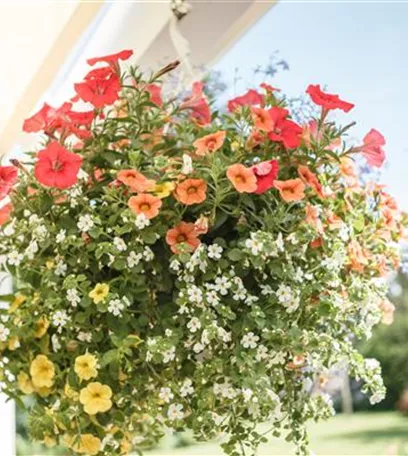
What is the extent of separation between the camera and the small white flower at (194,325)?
106cm

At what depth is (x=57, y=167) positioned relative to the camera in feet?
3.67

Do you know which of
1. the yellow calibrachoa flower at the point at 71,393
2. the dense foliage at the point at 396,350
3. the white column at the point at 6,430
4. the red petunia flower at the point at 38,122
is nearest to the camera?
the yellow calibrachoa flower at the point at 71,393

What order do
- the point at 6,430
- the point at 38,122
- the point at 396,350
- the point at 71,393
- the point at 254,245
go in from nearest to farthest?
the point at 254,245
the point at 71,393
the point at 38,122
the point at 396,350
the point at 6,430

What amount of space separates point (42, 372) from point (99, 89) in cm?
38

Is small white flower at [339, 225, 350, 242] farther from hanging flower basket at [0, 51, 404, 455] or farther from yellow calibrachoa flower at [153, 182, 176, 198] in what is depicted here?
yellow calibrachoa flower at [153, 182, 176, 198]

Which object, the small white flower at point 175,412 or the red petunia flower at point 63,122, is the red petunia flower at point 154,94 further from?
the small white flower at point 175,412

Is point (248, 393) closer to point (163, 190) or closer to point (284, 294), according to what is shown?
point (284, 294)

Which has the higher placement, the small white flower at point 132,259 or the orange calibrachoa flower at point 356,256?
the small white flower at point 132,259

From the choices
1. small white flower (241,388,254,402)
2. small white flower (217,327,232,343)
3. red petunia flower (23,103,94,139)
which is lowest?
small white flower (241,388,254,402)

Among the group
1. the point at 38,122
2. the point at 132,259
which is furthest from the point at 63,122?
the point at 132,259

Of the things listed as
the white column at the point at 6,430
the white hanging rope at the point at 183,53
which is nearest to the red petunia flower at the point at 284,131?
the white hanging rope at the point at 183,53

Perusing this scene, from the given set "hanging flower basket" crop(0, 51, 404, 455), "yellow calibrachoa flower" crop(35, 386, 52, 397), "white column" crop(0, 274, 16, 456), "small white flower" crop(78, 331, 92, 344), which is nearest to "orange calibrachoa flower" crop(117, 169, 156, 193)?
"hanging flower basket" crop(0, 51, 404, 455)

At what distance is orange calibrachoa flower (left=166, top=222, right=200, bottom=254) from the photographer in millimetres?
1087

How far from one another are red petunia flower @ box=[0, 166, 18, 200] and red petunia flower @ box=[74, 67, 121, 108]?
0.14 meters
